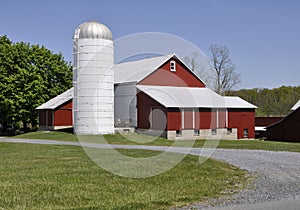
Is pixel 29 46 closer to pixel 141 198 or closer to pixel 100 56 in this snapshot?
pixel 100 56

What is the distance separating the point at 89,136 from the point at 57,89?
63.4ft

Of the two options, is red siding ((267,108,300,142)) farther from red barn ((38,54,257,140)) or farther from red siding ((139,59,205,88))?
red siding ((139,59,205,88))

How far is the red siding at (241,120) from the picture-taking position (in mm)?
40703

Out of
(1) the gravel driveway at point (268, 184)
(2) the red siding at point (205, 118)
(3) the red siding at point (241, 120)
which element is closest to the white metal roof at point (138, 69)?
(2) the red siding at point (205, 118)

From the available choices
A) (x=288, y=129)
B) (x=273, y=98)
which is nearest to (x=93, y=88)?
(x=288, y=129)

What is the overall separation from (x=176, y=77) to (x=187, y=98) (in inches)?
193

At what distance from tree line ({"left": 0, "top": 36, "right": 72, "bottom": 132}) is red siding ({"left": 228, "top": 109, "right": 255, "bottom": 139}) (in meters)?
20.6

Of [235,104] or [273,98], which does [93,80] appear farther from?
[273,98]

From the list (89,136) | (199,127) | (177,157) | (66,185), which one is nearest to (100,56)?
(89,136)

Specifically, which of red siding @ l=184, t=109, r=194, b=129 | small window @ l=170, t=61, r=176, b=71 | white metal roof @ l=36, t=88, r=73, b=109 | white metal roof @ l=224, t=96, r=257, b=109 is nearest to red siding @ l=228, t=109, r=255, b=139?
white metal roof @ l=224, t=96, r=257, b=109

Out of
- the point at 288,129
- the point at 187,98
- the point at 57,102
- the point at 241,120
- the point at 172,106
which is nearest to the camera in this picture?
the point at 172,106

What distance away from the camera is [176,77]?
4322 centimetres

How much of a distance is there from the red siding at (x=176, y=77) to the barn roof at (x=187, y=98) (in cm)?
66

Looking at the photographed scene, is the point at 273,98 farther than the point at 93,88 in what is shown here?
Yes
